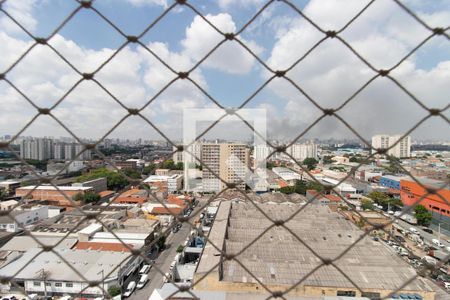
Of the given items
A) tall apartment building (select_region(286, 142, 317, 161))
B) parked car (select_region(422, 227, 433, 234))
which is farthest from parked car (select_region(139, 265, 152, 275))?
tall apartment building (select_region(286, 142, 317, 161))

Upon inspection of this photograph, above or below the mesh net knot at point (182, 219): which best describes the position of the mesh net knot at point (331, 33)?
above

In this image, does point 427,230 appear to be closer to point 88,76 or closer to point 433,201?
point 433,201

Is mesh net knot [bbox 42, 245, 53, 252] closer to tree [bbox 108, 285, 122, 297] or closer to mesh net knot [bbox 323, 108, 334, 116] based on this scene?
mesh net knot [bbox 323, 108, 334, 116]

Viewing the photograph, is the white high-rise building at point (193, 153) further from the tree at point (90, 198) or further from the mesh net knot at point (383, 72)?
the tree at point (90, 198)

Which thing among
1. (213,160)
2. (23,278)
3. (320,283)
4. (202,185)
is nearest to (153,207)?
(213,160)

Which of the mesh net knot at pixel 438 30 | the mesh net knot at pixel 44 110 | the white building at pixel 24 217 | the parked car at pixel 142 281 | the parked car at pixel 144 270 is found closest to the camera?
the mesh net knot at pixel 438 30

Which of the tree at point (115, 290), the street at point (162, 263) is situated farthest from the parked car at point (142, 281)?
the tree at point (115, 290)

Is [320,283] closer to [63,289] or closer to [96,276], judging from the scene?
[96,276]

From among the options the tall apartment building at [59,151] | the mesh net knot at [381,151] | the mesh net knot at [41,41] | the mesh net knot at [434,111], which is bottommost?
the tall apartment building at [59,151]
